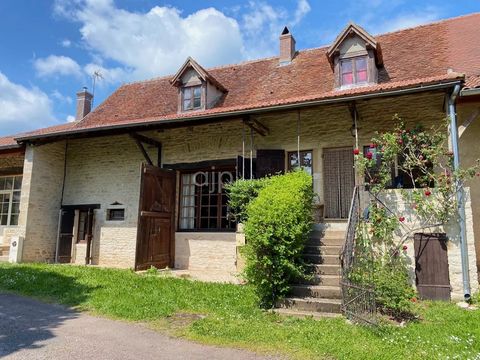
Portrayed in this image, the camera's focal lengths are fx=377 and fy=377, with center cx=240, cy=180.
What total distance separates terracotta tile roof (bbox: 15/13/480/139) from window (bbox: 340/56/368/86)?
0.46 meters

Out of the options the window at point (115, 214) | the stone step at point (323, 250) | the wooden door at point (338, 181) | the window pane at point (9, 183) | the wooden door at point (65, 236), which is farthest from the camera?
the window pane at point (9, 183)

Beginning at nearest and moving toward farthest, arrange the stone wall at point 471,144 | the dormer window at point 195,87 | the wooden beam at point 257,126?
1. the stone wall at point 471,144
2. the wooden beam at point 257,126
3. the dormer window at point 195,87

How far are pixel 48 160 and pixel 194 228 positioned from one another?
5.65 metres

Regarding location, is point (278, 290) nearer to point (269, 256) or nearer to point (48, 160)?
point (269, 256)

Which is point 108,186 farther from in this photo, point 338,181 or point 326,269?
point 326,269

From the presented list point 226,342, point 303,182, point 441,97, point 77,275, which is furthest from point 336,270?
point 77,275

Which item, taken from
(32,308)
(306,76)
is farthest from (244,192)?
(306,76)

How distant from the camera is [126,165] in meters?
12.2

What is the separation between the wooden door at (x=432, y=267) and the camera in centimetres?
682

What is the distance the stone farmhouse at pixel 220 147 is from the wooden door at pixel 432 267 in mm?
68

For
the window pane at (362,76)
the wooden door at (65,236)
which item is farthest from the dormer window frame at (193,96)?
the wooden door at (65,236)

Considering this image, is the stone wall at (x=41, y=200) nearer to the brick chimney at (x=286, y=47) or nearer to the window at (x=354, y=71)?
the brick chimney at (x=286, y=47)

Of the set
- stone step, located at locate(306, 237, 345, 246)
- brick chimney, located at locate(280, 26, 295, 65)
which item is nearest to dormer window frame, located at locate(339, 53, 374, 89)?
brick chimney, located at locate(280, 26, 295, 65)

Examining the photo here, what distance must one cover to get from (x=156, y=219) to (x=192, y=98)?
3.89 metres
